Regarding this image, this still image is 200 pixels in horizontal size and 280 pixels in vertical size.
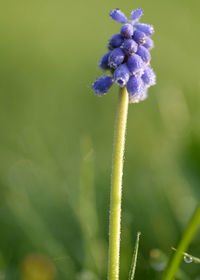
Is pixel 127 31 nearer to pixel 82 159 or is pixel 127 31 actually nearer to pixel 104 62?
pixel 104 62

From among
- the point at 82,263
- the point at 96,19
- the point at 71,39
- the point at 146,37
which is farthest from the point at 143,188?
the point at 96,19

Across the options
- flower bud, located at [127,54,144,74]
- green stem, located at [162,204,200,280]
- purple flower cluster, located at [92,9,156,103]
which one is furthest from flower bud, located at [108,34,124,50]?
green stem, located at [162,204,200,280]

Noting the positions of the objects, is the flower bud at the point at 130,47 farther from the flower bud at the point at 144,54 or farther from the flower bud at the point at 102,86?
the flower bud at the point at 102,86

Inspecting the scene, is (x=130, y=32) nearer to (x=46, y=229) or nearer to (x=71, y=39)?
(x=46, y=229)

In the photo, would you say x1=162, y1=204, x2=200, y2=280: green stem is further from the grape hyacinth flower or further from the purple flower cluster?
the purple flower cluster

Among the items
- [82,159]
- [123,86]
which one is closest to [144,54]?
[123,86]

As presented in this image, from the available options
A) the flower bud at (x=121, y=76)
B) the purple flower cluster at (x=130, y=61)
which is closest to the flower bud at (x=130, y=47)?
the purple flower cluster at (x=130, y=61)
